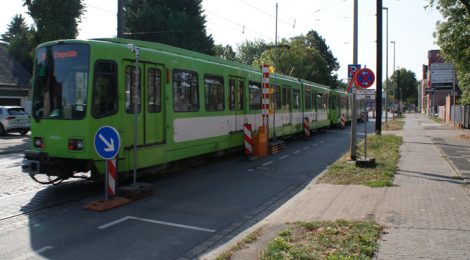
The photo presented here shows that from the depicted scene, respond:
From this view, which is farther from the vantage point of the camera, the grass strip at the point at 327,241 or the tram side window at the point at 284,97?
the tram side window at the point at 284,97

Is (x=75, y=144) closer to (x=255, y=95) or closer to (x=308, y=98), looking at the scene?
(x=255, y=95)

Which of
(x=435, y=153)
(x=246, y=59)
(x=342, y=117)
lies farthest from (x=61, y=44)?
(x=246, y=59)

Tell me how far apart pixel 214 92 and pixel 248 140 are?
2.61 m

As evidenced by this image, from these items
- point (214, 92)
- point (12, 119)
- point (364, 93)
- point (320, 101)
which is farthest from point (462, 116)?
point (12, 119)

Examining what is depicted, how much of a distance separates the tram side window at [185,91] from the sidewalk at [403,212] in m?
3.95

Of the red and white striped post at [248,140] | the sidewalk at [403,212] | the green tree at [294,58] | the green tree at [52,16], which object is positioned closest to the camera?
the sidewalk at [403,212]

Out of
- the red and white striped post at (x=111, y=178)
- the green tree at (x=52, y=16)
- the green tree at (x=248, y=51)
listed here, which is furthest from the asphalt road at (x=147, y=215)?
the green tree at (x=248, y=51)

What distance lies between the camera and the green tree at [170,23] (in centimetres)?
3916

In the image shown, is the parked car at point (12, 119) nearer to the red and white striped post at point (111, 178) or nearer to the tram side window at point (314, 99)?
the tram side window at point (314, 99)

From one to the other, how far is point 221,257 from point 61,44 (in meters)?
6.32

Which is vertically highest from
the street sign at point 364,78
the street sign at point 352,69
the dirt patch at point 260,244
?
the street sign at point 352,69

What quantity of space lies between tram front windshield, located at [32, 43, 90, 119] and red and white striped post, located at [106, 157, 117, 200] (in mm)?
1170

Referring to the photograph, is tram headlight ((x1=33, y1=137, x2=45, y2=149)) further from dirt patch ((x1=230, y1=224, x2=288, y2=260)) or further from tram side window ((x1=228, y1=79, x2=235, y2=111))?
tram side window ((x1=228, y1=79, x2=235, y2=111))

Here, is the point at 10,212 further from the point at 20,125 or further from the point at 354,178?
the point at 20,125
